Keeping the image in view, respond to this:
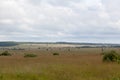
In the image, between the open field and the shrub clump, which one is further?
the shrub clump

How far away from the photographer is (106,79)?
17562 millimetres

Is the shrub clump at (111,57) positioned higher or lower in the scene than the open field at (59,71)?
higher

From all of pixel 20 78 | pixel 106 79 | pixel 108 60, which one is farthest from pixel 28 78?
pixel 108 60

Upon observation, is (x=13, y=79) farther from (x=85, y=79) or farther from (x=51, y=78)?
(x=85, y=79)

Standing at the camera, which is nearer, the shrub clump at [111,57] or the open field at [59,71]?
the open field at [59,71]

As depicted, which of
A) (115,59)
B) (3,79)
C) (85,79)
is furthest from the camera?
(115,59)

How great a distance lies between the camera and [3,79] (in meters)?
16.2

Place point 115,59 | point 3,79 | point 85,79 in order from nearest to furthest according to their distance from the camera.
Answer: point 3,79, point 85,79, point 115,59

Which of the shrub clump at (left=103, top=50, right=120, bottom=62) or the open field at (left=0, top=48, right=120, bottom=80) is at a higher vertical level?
the shrub clump at (left=103, top=50, right=120, bottom=62)

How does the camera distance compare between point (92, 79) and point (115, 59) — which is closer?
point (92, 79)

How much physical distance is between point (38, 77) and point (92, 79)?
2.64 meters

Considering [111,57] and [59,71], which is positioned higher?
[111,57]

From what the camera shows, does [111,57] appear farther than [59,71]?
Yes

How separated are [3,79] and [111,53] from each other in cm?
2019
